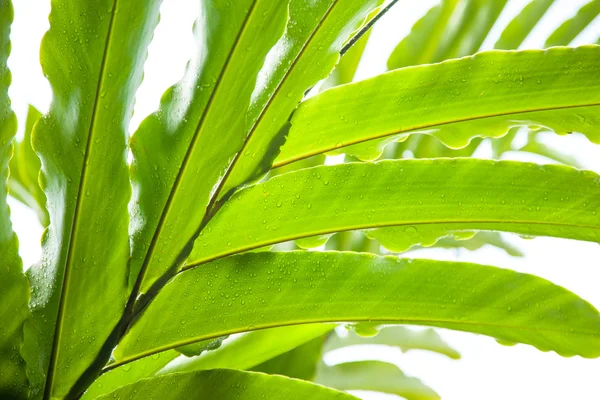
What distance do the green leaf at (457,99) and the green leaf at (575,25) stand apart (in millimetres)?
400

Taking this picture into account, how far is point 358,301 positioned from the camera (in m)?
0.46

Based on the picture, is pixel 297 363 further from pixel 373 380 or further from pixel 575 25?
pixel 575 25

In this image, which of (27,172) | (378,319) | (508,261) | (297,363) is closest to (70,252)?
(378,319)

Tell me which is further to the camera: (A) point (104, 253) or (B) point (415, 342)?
(B) point (415, 342)

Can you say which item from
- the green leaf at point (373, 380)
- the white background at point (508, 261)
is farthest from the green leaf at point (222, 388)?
the white background at point (508, 261)

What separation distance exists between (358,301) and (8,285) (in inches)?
11.2

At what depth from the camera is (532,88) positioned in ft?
1.48

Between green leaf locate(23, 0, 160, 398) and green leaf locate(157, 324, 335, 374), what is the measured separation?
0.19 m

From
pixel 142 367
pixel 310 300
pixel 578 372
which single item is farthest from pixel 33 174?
pixel 578 372

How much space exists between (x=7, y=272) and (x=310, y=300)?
24 cm

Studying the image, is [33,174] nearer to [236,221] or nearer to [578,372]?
[236,221]

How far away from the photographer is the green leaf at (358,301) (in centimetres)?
44

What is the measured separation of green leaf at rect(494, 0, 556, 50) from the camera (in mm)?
789

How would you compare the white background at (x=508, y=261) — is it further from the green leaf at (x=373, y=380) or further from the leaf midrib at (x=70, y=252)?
the leaf midrib at (x=70, y=252)
